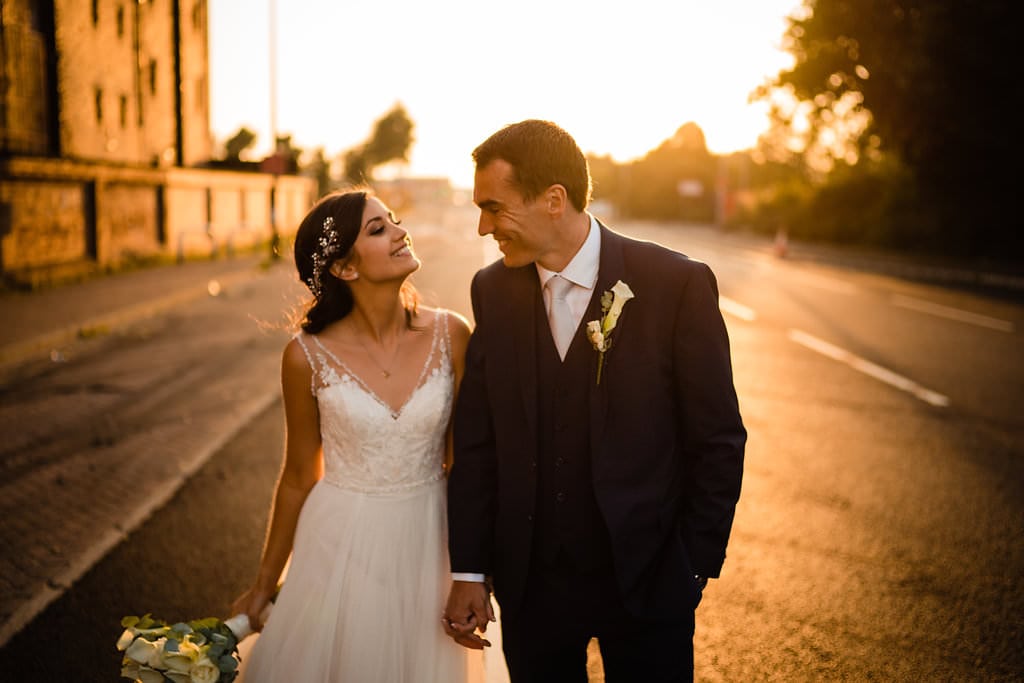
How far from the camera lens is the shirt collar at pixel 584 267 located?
2549mm

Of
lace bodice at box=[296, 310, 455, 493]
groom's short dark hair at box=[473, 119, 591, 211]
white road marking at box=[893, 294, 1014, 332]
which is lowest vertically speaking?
white road marking at box=[893, 294, 1014, 332]

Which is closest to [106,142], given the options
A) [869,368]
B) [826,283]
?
[826,283]

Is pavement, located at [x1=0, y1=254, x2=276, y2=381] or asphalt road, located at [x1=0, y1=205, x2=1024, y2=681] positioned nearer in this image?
asphalt road, located at [x1=0, y1=205, x2=1024, y2=681]

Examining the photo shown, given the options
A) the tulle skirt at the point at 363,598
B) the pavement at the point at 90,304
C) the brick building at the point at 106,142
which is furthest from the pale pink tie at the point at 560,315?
the brick building at the point at 106,142

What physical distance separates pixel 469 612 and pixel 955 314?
52.6 ft

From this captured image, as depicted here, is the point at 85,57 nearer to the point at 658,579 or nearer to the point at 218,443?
the point at 218,443

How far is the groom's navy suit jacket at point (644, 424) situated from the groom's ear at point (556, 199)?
0.58 ft

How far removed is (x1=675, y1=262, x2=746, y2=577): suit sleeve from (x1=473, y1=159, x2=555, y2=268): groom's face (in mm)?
441

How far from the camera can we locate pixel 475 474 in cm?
266

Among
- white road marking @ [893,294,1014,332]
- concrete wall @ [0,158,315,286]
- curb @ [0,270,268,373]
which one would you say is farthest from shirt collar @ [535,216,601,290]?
concrete wall @ [0,158,315,286]

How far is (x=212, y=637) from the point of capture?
110 inches

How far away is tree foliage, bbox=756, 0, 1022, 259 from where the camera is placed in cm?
2225

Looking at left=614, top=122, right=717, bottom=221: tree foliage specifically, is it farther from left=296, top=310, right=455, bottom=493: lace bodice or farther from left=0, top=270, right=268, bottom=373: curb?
left=296, top=310, right=455, bottom=493: lace bodice

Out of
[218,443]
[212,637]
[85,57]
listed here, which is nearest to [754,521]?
[212,637]
